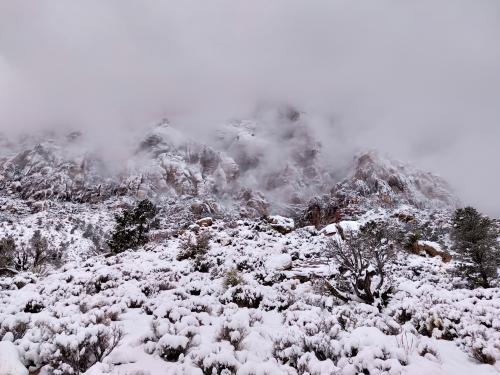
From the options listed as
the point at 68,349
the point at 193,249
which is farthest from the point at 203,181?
→ the point at 68,349

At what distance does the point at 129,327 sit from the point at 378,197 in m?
139

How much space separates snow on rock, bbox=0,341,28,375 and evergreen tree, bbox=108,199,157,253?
23.3 m

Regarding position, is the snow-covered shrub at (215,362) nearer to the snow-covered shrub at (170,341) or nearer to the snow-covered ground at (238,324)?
the snow-covered ground at (238,324)

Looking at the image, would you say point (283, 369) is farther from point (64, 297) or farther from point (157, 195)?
point (157, 195)

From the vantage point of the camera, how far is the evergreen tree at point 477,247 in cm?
1778

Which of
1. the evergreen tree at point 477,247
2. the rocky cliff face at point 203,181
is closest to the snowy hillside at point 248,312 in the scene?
the evergreen tree at point 477,247

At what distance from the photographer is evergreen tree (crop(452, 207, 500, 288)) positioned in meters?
17.8

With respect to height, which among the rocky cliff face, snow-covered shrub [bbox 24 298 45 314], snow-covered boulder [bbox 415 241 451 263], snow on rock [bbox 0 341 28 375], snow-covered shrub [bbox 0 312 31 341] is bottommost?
snow on rock [bbox 0 341 28 375]

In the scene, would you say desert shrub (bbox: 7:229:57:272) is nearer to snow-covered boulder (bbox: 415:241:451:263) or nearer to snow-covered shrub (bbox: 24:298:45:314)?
snow-covered shrub (bbox: 24:298:45:314)

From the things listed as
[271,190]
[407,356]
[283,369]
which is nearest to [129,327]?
[283,369]

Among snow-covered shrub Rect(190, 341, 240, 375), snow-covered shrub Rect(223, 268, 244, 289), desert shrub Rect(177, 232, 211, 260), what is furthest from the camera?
desert shrub Rect(177, 232, 211, 260)

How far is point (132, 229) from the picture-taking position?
29938 mm

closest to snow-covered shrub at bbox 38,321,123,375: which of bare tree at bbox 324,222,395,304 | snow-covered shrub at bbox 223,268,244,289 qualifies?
snow-covered shrub at bbox 223,268,244,289

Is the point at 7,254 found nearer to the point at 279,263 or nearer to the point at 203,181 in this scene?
the point at 279,263
